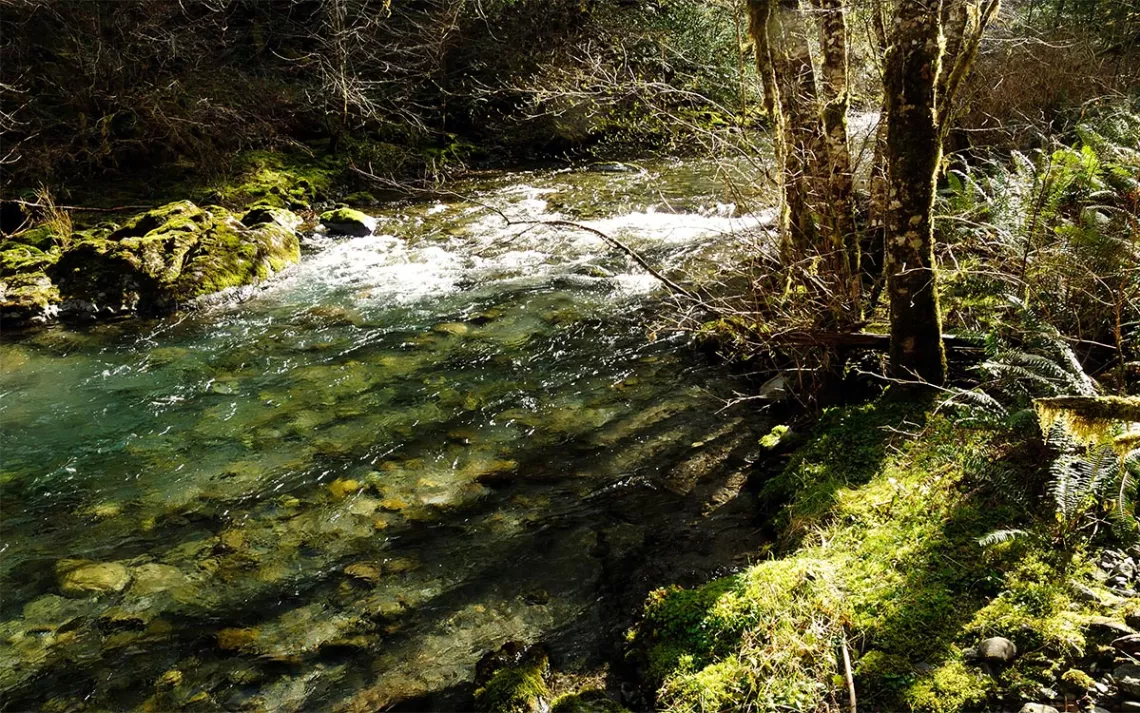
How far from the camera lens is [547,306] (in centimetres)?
922

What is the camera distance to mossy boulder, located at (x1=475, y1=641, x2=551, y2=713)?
3.40 metres

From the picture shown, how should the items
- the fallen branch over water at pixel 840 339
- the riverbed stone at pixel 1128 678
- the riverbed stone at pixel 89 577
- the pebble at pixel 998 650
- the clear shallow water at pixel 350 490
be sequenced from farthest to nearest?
the fallen branch over water at pixel 840 339, the riverbed stone at pixel 89 577, the clear shallow water at pixel 350 490, the pebble at pixel 998 650, the riverbed stone at pixel 1128 678

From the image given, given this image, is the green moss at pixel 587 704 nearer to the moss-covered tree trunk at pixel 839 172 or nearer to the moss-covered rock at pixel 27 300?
the moss-covered tree trunk at pixel 839 172

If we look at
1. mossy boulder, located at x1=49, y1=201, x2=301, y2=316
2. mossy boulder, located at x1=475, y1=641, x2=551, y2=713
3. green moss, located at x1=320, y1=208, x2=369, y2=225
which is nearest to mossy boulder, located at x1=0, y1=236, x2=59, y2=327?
mossy boulder, located at x1=49, y1=201, x2=301, y2=316

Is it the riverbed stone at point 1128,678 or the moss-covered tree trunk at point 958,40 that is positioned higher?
the moss-covered tree trunk at point 958,40

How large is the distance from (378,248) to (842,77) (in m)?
8.56

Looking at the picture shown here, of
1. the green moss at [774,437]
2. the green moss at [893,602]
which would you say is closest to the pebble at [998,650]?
the green moss at [893,602]

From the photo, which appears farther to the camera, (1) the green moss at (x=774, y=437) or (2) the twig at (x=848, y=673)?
(1) the green moss at (x=774, y=437)

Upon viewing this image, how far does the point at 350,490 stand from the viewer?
5516 mm

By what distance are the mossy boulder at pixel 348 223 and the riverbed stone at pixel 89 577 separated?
876 centimetres

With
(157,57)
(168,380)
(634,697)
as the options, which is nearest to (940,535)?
(634,697)

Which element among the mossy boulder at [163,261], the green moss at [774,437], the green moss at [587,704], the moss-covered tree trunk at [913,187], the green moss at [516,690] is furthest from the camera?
the mossy boulder at [163,261]

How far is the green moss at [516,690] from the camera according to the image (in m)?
3.39

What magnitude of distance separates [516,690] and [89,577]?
130 inches
